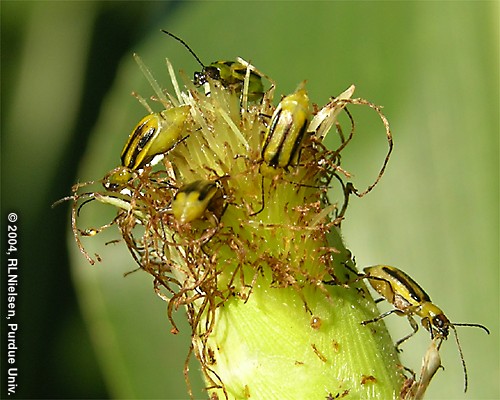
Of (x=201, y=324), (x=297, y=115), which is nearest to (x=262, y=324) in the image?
(x=201, y=324)

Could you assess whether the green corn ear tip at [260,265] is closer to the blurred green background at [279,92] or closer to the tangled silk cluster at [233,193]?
the tangled silk cluster at [233,193]

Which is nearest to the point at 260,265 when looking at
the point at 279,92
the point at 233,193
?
the point at 233,193

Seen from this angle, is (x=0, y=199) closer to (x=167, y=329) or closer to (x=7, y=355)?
(x=7, y=355)

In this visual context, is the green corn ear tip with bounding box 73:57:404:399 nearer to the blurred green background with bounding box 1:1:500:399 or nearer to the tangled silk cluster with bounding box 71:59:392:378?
the tangled silk cluster with bounding box 71:59:392:378

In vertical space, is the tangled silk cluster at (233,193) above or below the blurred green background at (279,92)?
below

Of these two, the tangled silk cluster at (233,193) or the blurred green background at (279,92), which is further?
the blurred green background at (279,92)

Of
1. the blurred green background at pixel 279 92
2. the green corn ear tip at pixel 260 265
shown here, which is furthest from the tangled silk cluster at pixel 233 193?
the blurred green background at pixel 279 92
